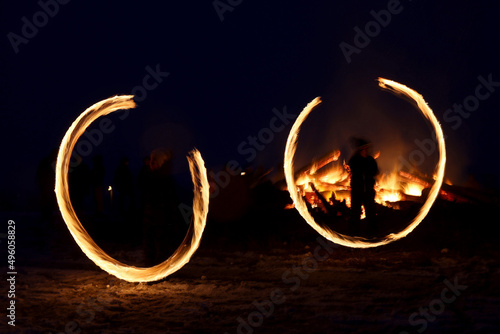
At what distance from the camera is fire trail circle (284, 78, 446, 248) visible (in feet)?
24.9

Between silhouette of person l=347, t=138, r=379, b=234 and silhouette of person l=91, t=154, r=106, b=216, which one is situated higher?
silhouette of person l=91, t=154, r=106, b=216

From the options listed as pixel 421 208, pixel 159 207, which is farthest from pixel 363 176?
pixel 159 207

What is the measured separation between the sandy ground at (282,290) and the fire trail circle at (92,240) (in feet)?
0.55

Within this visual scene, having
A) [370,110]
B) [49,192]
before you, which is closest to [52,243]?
[49,192]

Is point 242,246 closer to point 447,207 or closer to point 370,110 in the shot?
point 447,207

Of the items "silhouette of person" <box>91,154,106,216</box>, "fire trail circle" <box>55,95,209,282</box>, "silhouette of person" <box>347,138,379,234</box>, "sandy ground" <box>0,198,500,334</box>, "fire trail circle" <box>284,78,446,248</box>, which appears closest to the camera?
"sandy ground" <box>0,198,500,334</box>

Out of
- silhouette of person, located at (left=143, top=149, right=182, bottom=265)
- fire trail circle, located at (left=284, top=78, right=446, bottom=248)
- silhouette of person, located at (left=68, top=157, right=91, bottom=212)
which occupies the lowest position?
fire trail circle, located at (left=284, top=78, right=446, bottom=248)

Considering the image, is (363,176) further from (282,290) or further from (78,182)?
(78,182)

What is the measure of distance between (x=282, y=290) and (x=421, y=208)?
11.8 ft

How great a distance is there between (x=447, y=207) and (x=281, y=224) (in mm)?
3256

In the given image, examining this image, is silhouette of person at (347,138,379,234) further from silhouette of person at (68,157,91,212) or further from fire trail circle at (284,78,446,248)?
silhouette of person at (68,157,91,212)

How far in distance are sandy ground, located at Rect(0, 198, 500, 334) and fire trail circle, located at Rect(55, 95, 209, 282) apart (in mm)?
168

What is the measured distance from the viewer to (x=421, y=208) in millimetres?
7965

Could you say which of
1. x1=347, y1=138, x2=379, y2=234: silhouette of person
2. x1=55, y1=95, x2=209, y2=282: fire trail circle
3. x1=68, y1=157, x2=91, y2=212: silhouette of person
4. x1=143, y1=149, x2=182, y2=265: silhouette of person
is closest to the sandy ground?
x1=55, y1=95, x2=209, y2=282: fire trail circle
